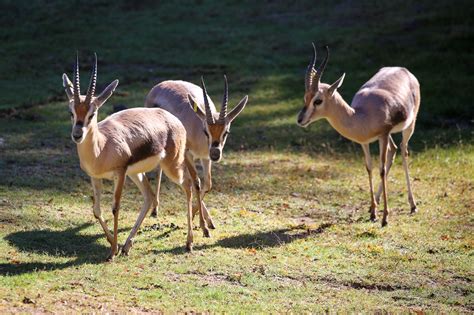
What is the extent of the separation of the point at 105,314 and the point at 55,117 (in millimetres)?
8262

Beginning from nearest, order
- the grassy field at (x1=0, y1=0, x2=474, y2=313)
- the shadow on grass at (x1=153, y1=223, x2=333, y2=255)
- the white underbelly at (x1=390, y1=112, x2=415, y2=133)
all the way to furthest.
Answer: the grassy field at (x1=0, y1=0, x2=474, y2=313)
the shadow on grass at (x1=153, y1=223, x2=333, y2=255)
the white underbelly at (x1=390, y1=112, x2=415, y2=133)

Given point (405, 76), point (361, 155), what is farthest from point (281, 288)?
point (361, 155)

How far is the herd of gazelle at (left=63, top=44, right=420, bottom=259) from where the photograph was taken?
7.84 m

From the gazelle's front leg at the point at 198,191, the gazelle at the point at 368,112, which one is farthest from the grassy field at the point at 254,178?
the gazelle at the point at 368,112

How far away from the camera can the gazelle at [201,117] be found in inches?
344

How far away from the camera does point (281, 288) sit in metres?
7.45

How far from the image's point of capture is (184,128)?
8.85 m

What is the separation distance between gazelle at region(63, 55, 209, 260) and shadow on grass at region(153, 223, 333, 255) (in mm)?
245

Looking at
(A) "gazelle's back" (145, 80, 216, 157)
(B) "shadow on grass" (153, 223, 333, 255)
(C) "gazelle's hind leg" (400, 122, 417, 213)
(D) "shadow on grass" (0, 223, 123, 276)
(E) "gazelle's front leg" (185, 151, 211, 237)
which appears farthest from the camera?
(C) "gazelle's hind leg" (400, 122, 417, 213)

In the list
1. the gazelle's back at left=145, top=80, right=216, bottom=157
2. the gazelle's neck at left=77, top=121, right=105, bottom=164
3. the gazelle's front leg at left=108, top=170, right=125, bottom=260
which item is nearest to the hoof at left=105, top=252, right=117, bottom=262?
the gazelle's front leg at left=108, top=170, right=125, bottom=260

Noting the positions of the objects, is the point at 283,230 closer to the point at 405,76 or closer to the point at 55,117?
the point at 405,76

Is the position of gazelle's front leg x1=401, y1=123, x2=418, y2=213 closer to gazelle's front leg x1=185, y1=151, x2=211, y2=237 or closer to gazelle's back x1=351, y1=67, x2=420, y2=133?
gazelle's back x1=351, y1=67, x2=420, y2=133

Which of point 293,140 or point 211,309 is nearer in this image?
point 211,309

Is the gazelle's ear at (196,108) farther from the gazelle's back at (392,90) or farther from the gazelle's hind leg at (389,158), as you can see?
the gazelle's hind leg at (389,158)
